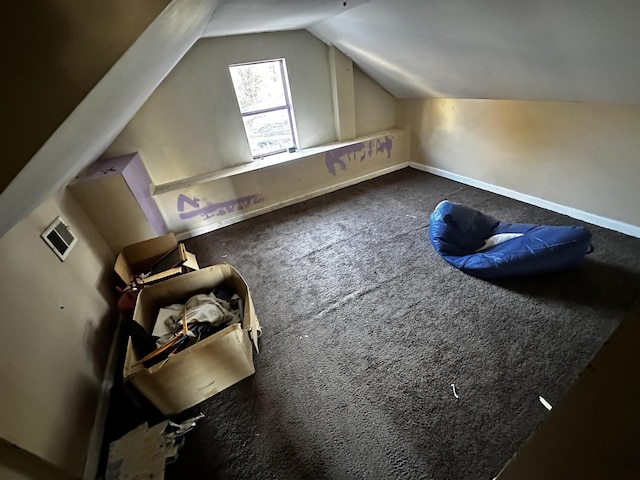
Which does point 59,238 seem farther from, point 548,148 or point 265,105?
point 548,148

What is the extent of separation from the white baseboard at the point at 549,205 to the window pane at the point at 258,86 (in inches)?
86.3

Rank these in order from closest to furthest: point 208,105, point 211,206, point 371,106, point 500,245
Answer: point 500,245
point 208,105
point 211,206
point 371,106

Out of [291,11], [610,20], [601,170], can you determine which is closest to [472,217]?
[601,170]

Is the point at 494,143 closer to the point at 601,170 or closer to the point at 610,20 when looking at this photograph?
the point at 601,170

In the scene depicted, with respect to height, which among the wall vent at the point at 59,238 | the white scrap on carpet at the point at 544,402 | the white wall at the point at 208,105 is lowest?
the white scrap on carpet at the point at 544,402

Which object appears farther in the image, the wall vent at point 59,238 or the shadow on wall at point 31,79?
the wall vent at point 59,238

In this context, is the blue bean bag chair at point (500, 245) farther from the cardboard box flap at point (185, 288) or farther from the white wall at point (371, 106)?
the white wall at point (371, 106)

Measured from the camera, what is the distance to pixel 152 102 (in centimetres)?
269

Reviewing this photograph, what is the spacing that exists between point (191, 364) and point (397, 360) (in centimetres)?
110

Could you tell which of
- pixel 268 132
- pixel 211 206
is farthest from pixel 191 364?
pixel 268 132

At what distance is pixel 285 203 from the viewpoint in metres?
3.43

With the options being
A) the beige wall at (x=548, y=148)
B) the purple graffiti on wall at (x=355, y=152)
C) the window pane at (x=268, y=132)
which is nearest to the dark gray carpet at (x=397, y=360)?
the beige wall at (x=548, y=148)

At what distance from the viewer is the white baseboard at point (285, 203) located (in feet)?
10.1

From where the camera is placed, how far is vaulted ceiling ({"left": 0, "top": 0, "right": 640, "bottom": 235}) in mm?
560
